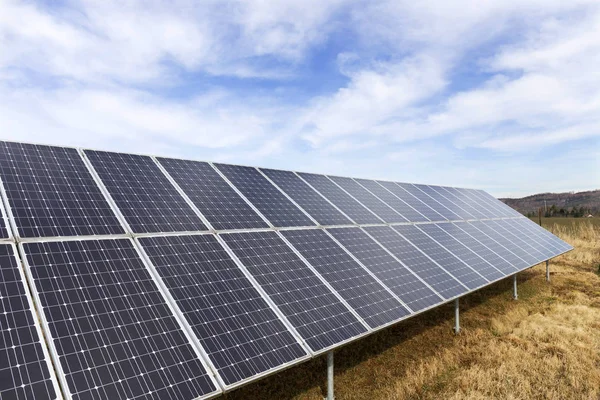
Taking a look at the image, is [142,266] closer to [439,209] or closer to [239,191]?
[239,191]

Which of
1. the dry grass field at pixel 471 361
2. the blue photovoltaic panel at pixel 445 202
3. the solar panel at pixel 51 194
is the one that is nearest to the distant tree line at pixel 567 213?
the blue photovoltaic panel at pixel 445 202

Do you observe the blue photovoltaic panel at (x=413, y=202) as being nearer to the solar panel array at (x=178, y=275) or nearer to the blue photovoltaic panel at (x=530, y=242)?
the solar panel array at (x=178, y=275)

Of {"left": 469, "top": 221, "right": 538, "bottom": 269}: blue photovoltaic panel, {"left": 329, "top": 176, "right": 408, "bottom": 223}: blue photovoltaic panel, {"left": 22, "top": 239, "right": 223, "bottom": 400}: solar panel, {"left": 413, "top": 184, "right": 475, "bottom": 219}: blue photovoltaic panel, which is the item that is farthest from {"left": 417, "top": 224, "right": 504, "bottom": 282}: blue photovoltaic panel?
{"left": 22, "top": 239, "right": 223, "bottom": 400}: solar panel

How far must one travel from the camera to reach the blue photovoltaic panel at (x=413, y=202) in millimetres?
19042

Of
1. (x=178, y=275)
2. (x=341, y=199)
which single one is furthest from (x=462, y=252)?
(x=178, y=275)

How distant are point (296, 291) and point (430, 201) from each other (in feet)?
51.2

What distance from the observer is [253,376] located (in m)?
6.25

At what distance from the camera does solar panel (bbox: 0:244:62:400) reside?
4707mm

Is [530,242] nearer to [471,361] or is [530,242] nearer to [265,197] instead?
[471,361]

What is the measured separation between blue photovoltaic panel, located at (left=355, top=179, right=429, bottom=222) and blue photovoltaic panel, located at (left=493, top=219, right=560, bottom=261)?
776cm

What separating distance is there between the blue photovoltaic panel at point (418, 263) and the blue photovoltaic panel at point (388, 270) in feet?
1.48

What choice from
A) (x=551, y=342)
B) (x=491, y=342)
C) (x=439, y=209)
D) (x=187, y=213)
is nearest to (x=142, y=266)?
(x=187, y=213)

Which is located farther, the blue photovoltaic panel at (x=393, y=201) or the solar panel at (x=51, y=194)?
the blue photovoltaic panel at (x=393, y=201)

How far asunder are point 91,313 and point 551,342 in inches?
583
